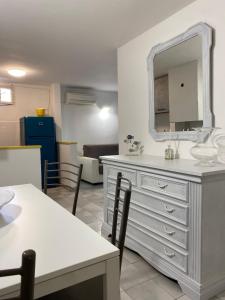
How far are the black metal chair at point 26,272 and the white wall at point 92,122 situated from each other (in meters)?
5.57

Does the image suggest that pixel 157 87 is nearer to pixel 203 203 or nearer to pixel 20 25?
pixel 203 203

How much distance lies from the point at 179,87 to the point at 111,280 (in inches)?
77.5

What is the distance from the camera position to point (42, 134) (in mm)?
5066

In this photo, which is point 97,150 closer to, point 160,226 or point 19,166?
point 19,166

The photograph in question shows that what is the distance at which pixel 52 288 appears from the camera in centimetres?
73

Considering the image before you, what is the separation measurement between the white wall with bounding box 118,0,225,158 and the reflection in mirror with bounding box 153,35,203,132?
0.15 m

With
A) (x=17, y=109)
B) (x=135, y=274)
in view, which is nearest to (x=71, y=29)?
(x=135, y=274)

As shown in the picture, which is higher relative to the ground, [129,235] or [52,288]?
[52,288]

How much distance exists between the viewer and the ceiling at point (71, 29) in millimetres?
2146

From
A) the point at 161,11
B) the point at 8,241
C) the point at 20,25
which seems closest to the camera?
the point at 8,241

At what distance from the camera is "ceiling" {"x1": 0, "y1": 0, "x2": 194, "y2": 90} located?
7.04 ft

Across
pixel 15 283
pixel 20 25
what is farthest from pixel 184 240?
pixel 20 25

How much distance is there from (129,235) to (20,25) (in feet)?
8.10

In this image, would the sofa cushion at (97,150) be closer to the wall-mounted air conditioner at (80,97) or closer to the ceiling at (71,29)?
the wall-mounted air conditioner at (80,97)
